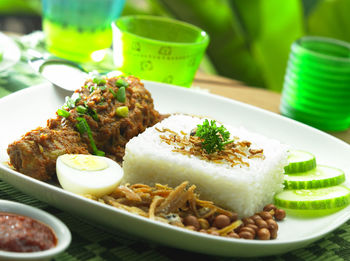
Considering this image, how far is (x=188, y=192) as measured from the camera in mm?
2475

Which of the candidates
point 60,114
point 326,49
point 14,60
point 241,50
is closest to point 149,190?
point 60,114

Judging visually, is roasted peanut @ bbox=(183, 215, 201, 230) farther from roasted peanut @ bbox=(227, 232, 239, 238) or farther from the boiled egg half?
the boiled egg half

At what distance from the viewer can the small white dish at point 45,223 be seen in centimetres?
187

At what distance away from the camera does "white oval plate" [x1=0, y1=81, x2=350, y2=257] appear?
83.0 inches

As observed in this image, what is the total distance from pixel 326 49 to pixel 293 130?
1350 millimetres

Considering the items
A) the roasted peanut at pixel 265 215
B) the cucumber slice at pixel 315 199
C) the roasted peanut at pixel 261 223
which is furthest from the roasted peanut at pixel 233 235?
the cucumber slice at pixel 315 199

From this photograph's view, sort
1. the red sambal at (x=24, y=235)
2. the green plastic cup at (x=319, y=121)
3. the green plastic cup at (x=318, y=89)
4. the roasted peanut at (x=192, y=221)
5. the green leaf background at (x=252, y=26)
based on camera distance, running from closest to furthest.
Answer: the red sambal at (x=24, y=235)
the roasted peanut at (x=192, y=221)
the green plastic cup at (x=318, y=89)
the green plastic cup at (x=319, y=121)
the green leaf background at (x=252, y=26)

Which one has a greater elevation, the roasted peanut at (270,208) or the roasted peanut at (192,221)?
the roasted peanut at (192,221)

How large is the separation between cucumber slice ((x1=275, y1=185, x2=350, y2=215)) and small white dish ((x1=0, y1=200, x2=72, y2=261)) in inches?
49.7

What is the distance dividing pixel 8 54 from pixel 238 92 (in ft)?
6.86

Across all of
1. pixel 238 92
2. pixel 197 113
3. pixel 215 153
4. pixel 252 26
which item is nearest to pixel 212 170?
pixel 215 153

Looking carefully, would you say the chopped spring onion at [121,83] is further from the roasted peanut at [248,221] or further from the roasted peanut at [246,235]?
the roasted peanut at [246,235]

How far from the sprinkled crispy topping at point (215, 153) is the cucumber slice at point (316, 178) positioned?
0.25 metres

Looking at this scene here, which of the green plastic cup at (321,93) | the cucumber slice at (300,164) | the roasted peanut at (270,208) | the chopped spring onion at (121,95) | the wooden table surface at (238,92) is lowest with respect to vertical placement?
the wooden table surface at (238,92)
